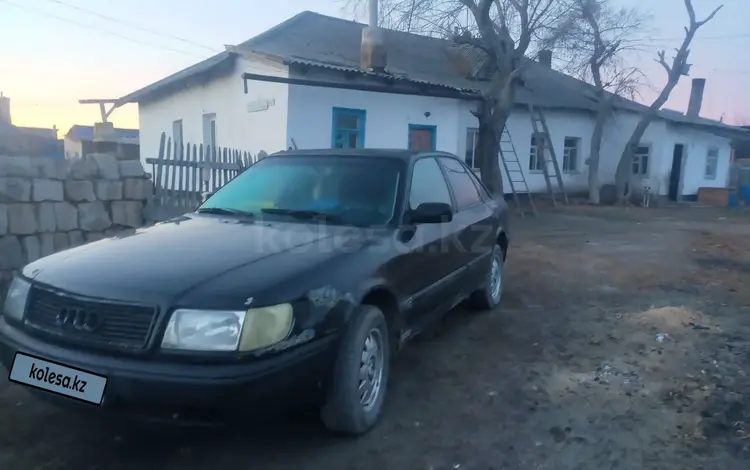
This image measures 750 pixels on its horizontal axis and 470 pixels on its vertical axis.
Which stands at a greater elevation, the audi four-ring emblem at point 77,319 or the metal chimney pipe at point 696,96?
the metal chimney pipe at point 696,96

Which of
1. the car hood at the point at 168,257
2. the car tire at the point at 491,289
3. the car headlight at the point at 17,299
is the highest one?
the car hood at the point at 168,257

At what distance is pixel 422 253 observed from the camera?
3791 millimetres

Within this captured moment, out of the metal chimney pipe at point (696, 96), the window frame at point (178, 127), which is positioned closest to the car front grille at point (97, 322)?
the window frame at point (178, 127)

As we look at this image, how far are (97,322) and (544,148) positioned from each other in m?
18.0

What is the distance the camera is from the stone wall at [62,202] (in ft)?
17.2

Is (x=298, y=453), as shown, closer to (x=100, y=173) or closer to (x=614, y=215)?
(x=100, y=173)

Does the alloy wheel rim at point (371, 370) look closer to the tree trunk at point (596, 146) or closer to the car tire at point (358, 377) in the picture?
the car tire at point (358, 377)

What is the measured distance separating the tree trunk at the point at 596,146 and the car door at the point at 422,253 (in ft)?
56.0

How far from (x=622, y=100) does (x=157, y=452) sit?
2171 centimetres

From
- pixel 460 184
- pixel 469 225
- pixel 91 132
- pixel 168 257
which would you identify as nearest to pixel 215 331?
pixel 168 257

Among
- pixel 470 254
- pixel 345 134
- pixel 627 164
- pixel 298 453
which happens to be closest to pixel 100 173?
pixel 470 254

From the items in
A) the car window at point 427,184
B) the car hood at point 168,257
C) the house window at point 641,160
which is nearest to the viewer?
Result: the car hood at point 168,257

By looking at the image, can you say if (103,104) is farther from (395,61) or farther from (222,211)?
(222,211)

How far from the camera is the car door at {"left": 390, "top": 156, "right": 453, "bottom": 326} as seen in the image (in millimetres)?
3549
